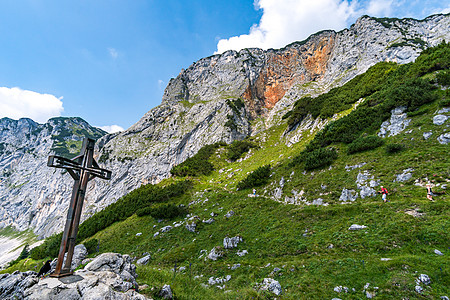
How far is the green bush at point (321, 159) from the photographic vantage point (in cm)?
1870

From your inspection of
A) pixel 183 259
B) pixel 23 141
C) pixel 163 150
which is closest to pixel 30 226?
pixel 163 150

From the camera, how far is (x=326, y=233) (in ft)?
36.3

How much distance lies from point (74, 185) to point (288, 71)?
8456cm

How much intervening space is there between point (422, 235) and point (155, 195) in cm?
2896

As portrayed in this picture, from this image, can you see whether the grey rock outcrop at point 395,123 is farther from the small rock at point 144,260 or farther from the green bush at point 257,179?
the small rock at point 144,260

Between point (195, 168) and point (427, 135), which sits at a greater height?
point (195, 168)

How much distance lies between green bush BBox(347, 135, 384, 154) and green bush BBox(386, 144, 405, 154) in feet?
5.07

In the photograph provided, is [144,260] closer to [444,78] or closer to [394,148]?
[394,148]

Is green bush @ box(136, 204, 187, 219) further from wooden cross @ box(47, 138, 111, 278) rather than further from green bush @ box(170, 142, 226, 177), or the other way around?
wooden cross @ box(47, 138, 111, 278)

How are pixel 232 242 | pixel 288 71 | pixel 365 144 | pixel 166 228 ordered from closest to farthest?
pixel 232 242 → pixel 365 144 → pixel 166 228 → pixel 288 71

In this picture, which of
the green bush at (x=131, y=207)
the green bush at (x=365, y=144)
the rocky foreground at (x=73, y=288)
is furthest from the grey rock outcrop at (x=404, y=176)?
the green bush at (x=131, y=207)

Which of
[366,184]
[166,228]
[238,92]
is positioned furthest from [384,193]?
[238,92]

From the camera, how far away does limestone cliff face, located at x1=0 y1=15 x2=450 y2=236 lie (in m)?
58.6

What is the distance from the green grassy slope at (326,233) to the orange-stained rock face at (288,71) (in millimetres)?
52847
